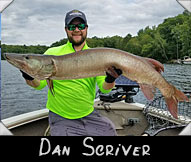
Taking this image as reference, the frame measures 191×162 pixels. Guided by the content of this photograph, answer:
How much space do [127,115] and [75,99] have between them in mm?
1214

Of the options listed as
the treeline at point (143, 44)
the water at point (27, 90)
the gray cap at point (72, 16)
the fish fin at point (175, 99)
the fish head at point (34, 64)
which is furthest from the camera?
the water at point (27, 90)

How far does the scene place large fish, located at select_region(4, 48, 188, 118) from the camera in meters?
1.49

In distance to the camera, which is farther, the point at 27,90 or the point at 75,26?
the point at 27,90

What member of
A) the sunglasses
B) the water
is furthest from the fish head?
the water

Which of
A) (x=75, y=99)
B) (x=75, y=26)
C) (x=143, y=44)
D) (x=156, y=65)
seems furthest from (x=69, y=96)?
(x=143, y=44)

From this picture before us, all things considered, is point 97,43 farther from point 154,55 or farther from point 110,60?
point 154,55

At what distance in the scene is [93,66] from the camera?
5.09 feet

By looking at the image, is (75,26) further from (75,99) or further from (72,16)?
(75,99)

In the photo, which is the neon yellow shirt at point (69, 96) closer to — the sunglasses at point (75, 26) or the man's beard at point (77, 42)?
the man's beard at point (77, 42)

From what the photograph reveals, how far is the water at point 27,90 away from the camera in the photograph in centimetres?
705

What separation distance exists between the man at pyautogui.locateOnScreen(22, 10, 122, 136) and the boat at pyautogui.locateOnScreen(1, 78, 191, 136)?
0.72 m

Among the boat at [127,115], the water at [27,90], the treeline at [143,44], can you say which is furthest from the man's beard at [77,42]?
the water at [27,90]

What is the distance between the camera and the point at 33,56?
1479 mm

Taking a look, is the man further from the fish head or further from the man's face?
the fish head
